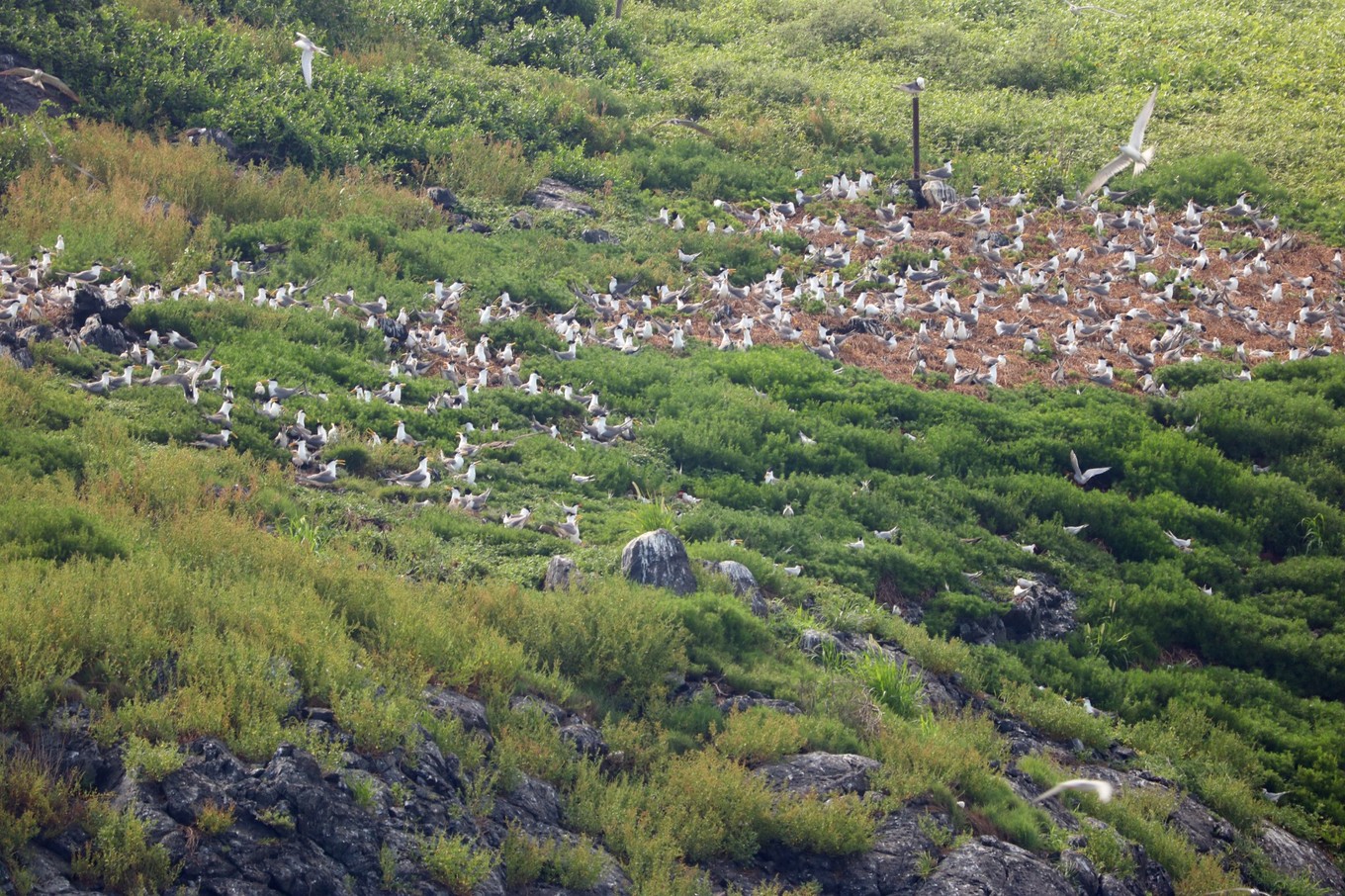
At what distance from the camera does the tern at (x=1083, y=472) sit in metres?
17.2

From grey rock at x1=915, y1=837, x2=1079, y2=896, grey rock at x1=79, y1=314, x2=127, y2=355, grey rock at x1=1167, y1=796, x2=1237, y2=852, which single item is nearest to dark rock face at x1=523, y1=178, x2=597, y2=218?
grey rock at x1=79, y1=314, x2=127, y2=355

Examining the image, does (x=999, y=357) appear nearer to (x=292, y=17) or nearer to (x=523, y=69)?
(x=523, y=69)

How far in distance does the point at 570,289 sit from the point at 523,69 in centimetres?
1086

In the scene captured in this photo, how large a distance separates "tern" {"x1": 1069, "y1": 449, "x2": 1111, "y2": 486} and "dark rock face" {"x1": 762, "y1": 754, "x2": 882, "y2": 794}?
764cm

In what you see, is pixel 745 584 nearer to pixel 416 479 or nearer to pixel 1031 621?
pixel 1031 621

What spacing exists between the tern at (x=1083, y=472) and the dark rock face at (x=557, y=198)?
10857 millimetres

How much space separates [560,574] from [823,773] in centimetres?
347

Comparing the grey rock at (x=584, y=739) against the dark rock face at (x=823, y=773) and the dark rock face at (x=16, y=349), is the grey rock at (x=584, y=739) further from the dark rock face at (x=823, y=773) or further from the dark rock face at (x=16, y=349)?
the dark rock face at (x=16, y=349)

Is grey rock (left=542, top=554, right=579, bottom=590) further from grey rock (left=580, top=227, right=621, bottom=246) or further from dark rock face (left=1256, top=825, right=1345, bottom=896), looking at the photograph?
grey rock (left=580, top=227, right=621, bottom=246)

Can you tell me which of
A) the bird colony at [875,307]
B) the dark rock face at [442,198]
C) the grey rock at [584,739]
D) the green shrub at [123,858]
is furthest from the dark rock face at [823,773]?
the dark rock face at [442,198]

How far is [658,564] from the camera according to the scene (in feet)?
42.4

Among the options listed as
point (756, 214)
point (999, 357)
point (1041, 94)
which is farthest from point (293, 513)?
point (1041, 94)

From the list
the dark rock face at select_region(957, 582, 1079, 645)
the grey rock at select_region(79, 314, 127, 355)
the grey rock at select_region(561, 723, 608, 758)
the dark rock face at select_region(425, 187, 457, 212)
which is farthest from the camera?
the dark rock face at select_region(425, 187, 457, 212)

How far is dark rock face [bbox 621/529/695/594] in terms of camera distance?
1285 centimetres
